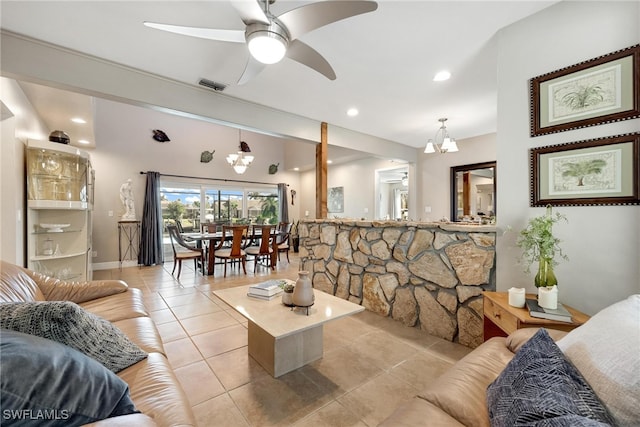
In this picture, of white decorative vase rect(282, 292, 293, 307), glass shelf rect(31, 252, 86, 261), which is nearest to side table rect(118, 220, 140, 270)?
glass shelf rect(31, 252, 86, 261)

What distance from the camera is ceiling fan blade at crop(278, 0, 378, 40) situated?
1.48 metres

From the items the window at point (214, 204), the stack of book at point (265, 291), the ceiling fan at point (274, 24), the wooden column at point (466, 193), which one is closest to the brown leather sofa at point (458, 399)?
the stack of book at point (265, 291)

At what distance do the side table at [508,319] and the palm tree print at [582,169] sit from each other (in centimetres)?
85

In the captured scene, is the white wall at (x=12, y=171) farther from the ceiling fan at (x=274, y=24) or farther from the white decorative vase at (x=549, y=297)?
the white decorative vase at (x=549, y=297)

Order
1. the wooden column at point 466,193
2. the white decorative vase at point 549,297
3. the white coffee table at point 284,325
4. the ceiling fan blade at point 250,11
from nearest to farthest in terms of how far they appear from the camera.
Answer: the ceiling fan blade at point 250,11, the white decorative vase at point 549,297, the white coffee table at point 284,325, the wooden column at point 466,193

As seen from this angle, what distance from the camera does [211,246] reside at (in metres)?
4.80

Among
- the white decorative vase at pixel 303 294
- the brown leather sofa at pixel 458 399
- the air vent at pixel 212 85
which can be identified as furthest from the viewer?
the air vent at pixel 212 85

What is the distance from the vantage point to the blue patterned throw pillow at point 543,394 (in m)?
0.71

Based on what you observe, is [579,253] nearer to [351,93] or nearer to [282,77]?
[351,93]

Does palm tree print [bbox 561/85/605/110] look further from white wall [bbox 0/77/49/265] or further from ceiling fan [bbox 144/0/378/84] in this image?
white wall [bbox 0/77/49/265]

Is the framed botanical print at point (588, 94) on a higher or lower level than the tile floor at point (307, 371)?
higher

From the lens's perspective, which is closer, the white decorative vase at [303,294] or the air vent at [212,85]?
the white decorative vase at [303,294]
